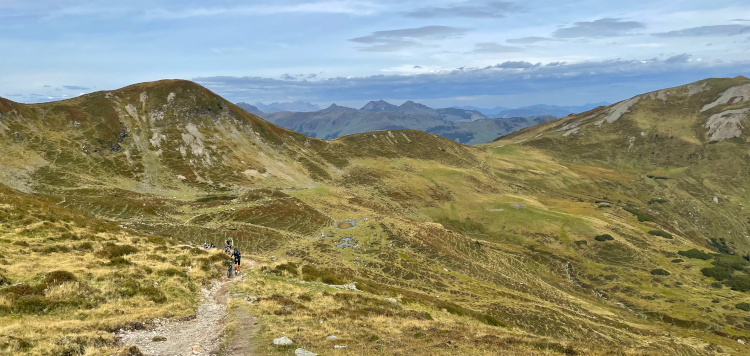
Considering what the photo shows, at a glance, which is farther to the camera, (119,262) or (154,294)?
(119,262)

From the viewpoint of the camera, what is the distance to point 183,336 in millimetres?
20516

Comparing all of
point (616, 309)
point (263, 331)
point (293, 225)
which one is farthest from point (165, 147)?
point (616, 309)

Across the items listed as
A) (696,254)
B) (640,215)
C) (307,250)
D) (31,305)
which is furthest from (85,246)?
(640,215)

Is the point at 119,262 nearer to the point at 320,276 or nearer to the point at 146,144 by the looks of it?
the point at 320,276

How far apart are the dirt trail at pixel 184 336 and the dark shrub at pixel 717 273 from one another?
150126 millimetres

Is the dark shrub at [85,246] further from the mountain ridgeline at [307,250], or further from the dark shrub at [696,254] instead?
the dark shrub at [696,254]

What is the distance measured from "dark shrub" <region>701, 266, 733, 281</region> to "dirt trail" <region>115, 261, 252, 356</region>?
150m

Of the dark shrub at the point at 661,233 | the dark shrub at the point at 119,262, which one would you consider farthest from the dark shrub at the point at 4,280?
the dark shrub at the point at 661,233

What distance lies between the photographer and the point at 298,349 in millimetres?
18922

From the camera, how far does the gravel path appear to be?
18.3 meters

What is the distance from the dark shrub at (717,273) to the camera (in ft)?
379

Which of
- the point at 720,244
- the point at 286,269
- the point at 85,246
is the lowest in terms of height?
the point at 720,244

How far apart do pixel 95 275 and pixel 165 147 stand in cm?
13267

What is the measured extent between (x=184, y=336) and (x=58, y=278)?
37.3 feet
